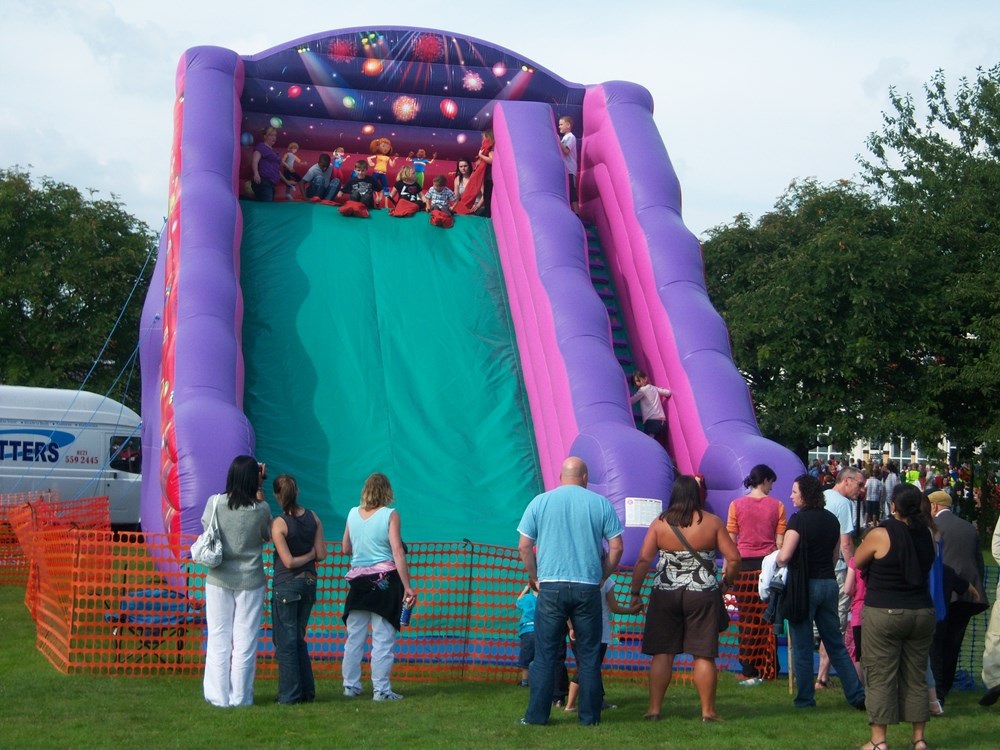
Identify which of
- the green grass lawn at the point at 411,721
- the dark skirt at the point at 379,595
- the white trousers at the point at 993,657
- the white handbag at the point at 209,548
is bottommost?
the green grass lawn at the point at 411,721

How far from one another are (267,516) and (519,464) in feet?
16.2

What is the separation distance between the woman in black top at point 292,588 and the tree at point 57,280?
21196mm

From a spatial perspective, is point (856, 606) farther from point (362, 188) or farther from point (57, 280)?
point (57, 280)

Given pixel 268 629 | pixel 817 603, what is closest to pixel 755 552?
pixel 817 603

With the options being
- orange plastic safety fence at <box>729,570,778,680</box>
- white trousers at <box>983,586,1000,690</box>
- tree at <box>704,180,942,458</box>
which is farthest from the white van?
white trousers at <box>983,586,1000,690</box>

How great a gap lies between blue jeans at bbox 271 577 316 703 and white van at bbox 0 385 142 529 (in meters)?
11.0

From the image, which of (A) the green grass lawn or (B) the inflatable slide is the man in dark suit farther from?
(B) the inflatable slide

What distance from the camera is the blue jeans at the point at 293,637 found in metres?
7.69

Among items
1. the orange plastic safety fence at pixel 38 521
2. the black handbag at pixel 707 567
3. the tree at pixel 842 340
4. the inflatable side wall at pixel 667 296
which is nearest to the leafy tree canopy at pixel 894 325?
the tree at pixel 842 340

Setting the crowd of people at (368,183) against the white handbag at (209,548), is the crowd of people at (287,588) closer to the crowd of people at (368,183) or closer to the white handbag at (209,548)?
the white handbag at (209,548)

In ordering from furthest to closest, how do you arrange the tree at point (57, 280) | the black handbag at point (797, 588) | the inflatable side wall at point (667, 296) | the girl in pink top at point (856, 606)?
the tree at point (57, 280) < the inflatable side wall at point (667, 296) < the girl in pink top at point (856, 606) < the black handbag at point (797, 588)

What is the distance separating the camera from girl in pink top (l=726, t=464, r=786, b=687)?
894 cm

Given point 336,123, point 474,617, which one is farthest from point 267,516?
point 336,123

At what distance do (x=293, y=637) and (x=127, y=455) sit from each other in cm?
1256
